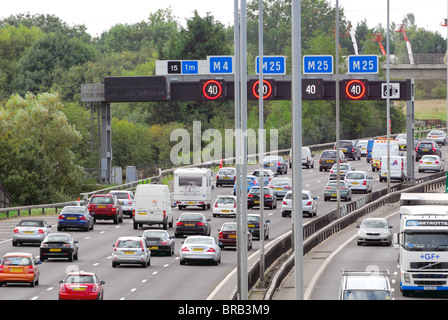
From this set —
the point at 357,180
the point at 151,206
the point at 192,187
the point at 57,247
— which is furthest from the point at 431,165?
the point at 57,247

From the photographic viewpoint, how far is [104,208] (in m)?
61.9

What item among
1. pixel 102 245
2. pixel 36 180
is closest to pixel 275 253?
pixel 102 245

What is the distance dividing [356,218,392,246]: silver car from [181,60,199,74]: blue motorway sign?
2731cm

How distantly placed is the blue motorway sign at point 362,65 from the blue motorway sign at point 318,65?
1782mm

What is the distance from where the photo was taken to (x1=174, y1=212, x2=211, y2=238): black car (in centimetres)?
5416

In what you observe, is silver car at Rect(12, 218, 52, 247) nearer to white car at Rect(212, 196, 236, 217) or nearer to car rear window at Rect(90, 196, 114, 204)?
car rear window at Rect(90, 196, 114, 204)

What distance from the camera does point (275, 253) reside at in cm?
4744

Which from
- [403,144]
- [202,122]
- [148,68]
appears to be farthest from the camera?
[148,68]

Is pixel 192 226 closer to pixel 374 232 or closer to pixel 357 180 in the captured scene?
pixel 374 232

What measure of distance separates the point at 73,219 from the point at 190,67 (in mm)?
23940

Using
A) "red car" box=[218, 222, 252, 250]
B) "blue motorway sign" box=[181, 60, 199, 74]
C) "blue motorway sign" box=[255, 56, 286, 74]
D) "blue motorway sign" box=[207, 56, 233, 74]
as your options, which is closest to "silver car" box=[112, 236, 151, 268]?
"red car" box=[218, 222, 252, 250]
